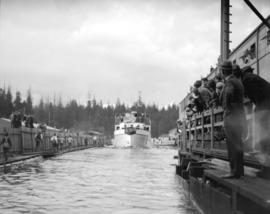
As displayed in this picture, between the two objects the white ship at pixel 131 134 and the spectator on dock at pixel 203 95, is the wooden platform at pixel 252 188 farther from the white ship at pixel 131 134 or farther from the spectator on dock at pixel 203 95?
the white ship at pixel 131 134

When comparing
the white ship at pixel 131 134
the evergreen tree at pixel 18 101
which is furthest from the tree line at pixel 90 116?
the white ship at pixel 131 134

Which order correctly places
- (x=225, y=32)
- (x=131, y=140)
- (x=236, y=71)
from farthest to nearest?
(x=131, y=140) < (x=225, y=32) < (x=236, y=71)

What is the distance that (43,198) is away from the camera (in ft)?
37.3

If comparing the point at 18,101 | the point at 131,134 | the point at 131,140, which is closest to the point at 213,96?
the point at 131,140

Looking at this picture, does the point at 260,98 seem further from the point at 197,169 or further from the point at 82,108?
the point at 82,108

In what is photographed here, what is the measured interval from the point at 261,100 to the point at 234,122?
0.77 m

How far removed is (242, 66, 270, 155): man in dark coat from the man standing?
54 cm

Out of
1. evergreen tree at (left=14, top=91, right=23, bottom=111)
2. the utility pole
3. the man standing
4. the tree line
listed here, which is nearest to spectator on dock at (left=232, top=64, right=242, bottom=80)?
the man standing

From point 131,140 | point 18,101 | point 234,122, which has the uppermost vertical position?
point 18,101

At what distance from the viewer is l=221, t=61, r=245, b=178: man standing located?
22.0 ft

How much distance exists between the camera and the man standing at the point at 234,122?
6691mm

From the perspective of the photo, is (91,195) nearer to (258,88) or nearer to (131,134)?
(258,88)

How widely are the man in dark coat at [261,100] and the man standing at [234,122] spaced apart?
0.54m

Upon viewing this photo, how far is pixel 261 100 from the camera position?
7.23 m
